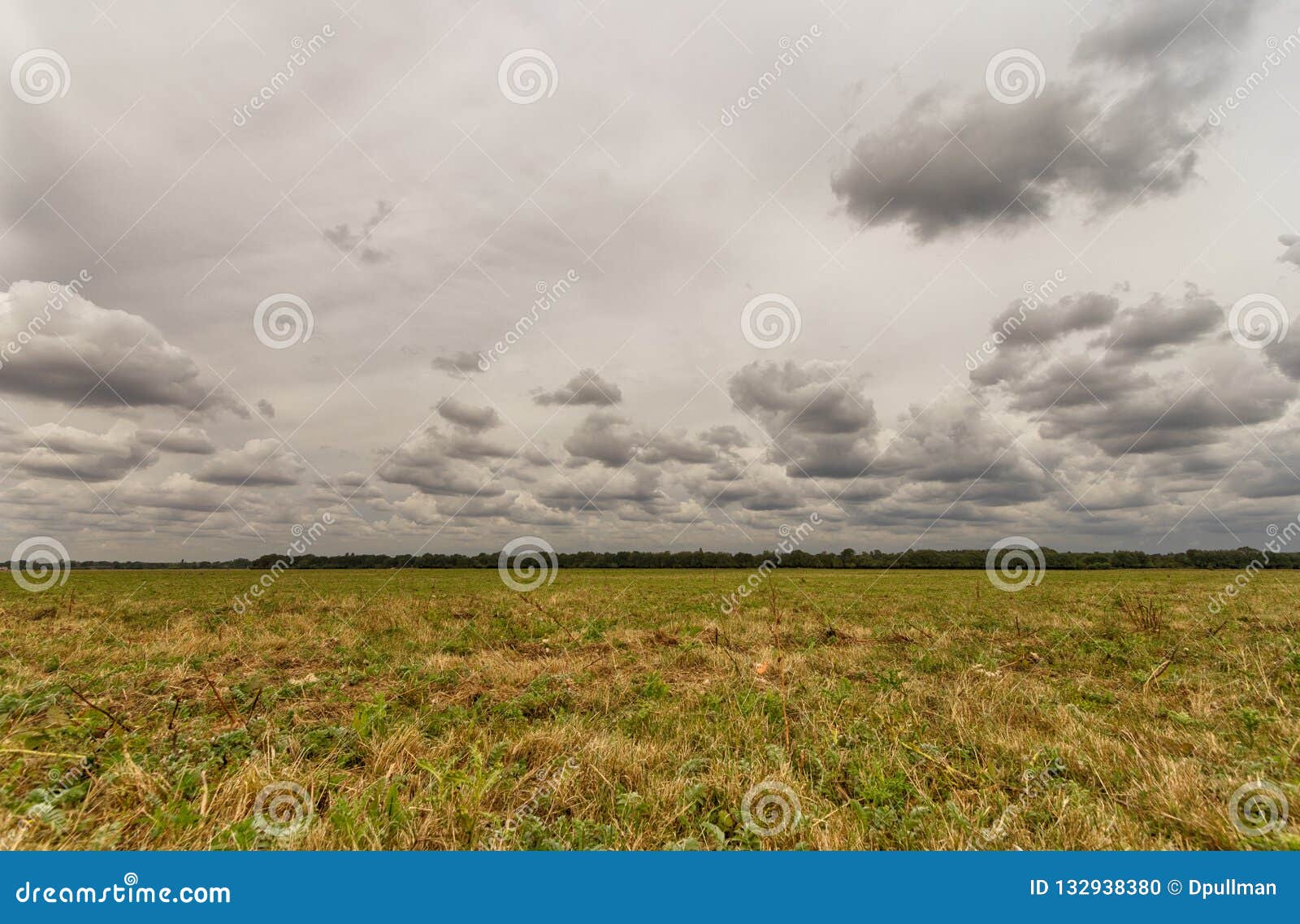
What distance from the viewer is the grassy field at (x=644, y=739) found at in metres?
3.73

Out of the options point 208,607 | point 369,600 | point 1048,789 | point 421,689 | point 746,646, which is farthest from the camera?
point 369,600

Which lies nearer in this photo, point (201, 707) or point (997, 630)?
point (201, 707)

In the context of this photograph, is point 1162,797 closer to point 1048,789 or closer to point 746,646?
point 1048,789

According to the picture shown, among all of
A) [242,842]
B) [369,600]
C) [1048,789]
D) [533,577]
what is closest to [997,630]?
[1048,789]

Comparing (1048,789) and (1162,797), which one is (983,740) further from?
(1162,797)

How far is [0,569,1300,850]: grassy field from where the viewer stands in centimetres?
373

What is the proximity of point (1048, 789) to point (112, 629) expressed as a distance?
1591cm

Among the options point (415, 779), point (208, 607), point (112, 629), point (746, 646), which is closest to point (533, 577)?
point (208, 607)

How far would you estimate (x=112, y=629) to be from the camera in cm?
1152

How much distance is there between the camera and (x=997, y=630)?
12.0 metres

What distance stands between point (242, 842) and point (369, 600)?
16.5 metres

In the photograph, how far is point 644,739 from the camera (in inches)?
219

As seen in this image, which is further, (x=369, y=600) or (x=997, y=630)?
(x=369, y=600)

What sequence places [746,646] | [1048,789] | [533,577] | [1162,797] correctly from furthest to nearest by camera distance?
[533,577]
[746,646]
[1048,789]
[1162,797]
